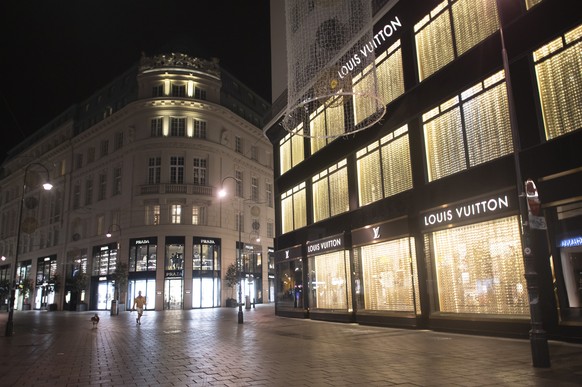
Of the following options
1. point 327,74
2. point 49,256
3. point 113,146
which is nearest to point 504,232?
point 327,74

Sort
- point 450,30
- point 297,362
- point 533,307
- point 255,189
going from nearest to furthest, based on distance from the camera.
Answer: point 533,307, point 297,362, point 450,30, point 255,189

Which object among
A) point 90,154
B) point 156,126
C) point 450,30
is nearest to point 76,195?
point 90,154

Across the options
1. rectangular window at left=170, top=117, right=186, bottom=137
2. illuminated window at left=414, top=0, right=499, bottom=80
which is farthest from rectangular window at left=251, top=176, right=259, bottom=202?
illuminated window at left=414, top=0, right=499, bottom=80

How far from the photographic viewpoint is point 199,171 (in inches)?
2072

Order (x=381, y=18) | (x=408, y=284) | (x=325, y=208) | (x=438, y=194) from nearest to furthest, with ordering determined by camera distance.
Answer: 1. (x=438, y=194)
2. (x=408, y=284)
3. (x=381, y=18)
4. (x=325, y=208)

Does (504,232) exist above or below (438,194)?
below

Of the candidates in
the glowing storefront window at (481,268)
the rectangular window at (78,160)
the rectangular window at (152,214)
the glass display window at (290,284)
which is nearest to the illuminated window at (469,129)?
the glowing storefront window at (481,268)

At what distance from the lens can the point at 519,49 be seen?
1400cm

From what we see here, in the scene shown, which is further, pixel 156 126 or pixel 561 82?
pixel 156 126

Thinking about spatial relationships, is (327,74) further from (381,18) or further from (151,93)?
(151,93)

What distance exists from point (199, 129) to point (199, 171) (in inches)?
200

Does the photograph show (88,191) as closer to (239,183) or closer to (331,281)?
(239,183)

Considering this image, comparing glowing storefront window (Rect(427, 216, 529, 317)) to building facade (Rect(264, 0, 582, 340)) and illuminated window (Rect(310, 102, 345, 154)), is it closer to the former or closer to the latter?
building facade (Rect(264, 0, 582, 340))

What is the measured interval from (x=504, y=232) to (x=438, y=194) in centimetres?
321
